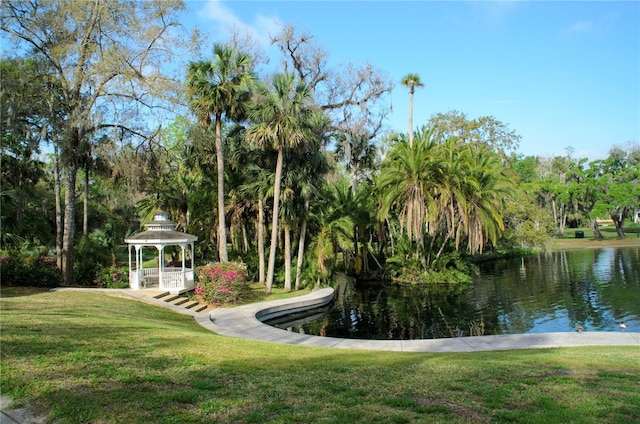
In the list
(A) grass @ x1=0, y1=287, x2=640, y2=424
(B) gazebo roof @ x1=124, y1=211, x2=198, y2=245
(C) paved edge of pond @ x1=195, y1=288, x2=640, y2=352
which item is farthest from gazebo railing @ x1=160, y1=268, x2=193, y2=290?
(A) grass @ x1=0, y1=287, x2=640, y2=424

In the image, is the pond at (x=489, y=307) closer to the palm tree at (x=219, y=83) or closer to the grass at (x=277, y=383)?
the grass at (x=277, y=383)

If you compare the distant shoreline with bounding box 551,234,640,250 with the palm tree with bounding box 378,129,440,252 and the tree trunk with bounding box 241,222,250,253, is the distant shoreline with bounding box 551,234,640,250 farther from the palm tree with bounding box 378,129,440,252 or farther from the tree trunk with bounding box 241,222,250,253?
the tree trunk with bounding box 241,222,250,253

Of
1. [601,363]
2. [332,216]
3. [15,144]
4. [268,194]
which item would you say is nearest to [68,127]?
[268,194]

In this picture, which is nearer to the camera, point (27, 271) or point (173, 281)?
point (27, 271)

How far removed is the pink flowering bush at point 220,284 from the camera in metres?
20.4

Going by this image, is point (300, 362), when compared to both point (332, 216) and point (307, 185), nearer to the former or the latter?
point (307, 185)

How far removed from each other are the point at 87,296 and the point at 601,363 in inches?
660

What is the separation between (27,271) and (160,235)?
5.54 meters

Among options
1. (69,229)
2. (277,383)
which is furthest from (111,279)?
(277,383)

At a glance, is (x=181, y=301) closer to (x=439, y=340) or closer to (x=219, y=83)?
(x=219, y=83)

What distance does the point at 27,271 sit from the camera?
1977cm

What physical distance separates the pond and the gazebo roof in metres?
6.26

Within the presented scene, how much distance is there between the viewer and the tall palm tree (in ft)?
71.6

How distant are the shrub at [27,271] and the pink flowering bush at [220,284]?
20.3 feet
